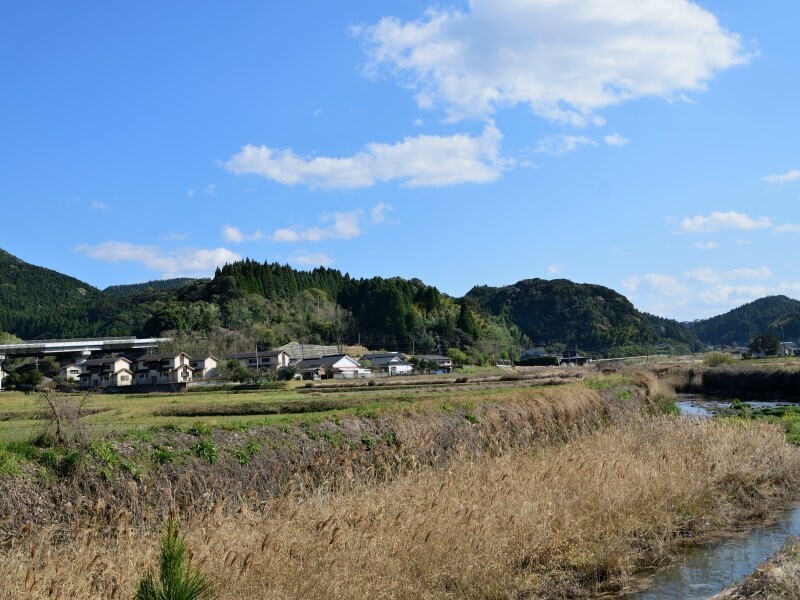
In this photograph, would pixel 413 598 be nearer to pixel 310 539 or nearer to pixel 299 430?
→ pixel 310 539

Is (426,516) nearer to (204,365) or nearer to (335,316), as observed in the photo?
(204,365)

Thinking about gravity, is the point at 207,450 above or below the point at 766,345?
below

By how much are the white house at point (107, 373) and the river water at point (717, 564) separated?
8266cm

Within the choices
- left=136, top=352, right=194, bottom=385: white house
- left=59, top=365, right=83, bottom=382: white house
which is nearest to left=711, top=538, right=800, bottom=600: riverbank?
left=136, top=352, right=194, bottom=385: white house

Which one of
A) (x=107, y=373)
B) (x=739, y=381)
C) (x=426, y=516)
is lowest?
(x=739, y=381)

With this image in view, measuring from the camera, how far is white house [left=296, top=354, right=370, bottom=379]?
83250 mm

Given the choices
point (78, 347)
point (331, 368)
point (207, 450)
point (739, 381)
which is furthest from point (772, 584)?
point (78, 347)

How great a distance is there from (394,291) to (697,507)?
378ft

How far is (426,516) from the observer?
10.1 meters

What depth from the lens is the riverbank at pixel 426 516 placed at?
8.09m

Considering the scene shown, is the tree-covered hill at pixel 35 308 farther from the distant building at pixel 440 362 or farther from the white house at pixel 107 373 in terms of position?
the distant building at pixel 440 362

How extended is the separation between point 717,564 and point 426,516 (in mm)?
5560

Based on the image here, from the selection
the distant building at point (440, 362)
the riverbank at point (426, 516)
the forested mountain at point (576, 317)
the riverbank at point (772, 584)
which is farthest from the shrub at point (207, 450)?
the forested mountain at point (576, 317)

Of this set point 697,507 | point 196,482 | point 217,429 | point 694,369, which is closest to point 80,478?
point 196,482
